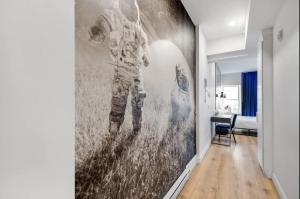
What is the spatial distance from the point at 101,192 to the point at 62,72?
78 cm

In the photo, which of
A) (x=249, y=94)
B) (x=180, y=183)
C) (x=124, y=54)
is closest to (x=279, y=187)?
(x=180, y=183)

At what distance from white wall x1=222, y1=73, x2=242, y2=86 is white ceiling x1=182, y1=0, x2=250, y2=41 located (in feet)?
16.2

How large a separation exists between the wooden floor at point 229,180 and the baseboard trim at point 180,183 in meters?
0.06

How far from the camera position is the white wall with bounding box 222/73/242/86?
7.77 m

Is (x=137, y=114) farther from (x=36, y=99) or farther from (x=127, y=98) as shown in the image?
(x=36, y=99)

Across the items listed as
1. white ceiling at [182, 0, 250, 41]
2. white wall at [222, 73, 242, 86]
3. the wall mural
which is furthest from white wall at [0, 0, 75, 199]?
white wall at [222, 73, 242, 86]

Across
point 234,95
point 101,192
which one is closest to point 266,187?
point 101,192

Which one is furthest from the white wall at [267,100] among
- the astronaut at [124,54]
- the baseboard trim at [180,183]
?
the astronaut at [124,54]

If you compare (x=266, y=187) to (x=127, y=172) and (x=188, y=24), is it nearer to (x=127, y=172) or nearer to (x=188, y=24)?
(x=127, y=172)

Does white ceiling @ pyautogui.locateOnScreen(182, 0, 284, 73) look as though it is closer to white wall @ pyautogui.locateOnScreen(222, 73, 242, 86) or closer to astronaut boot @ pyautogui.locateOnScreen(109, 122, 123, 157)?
astronaut boot @ pyautogui.locateOnScreen(109, 122, 123, 157)

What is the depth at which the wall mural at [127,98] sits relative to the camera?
90 cm

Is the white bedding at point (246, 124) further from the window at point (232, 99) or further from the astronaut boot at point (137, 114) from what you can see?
the astronaut boot at point (137, 114)

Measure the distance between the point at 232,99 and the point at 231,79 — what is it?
996 millimetres

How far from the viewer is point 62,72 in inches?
26.8
